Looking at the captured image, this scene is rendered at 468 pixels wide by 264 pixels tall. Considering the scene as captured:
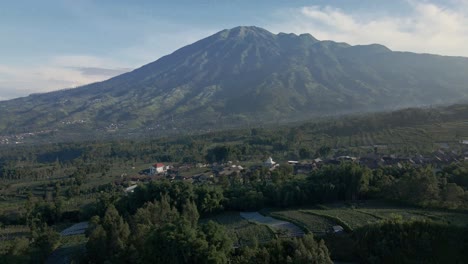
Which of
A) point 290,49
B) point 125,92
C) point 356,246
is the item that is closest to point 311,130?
point 356,246

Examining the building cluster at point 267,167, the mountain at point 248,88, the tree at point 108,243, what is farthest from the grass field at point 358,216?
the mountain at point 248,88

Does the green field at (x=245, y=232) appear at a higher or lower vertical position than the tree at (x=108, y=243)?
lower

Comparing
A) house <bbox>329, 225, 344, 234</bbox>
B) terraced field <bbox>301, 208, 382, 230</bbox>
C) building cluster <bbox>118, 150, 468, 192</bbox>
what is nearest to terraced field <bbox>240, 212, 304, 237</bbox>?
house <bbox>329, 225, 344, 234</bbox>

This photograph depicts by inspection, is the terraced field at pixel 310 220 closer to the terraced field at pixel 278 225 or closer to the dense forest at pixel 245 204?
the dense forest at pixel 245 204

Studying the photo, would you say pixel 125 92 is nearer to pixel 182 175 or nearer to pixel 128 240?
pixel 182 175

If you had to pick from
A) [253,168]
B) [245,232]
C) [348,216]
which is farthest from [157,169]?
[348,216]
